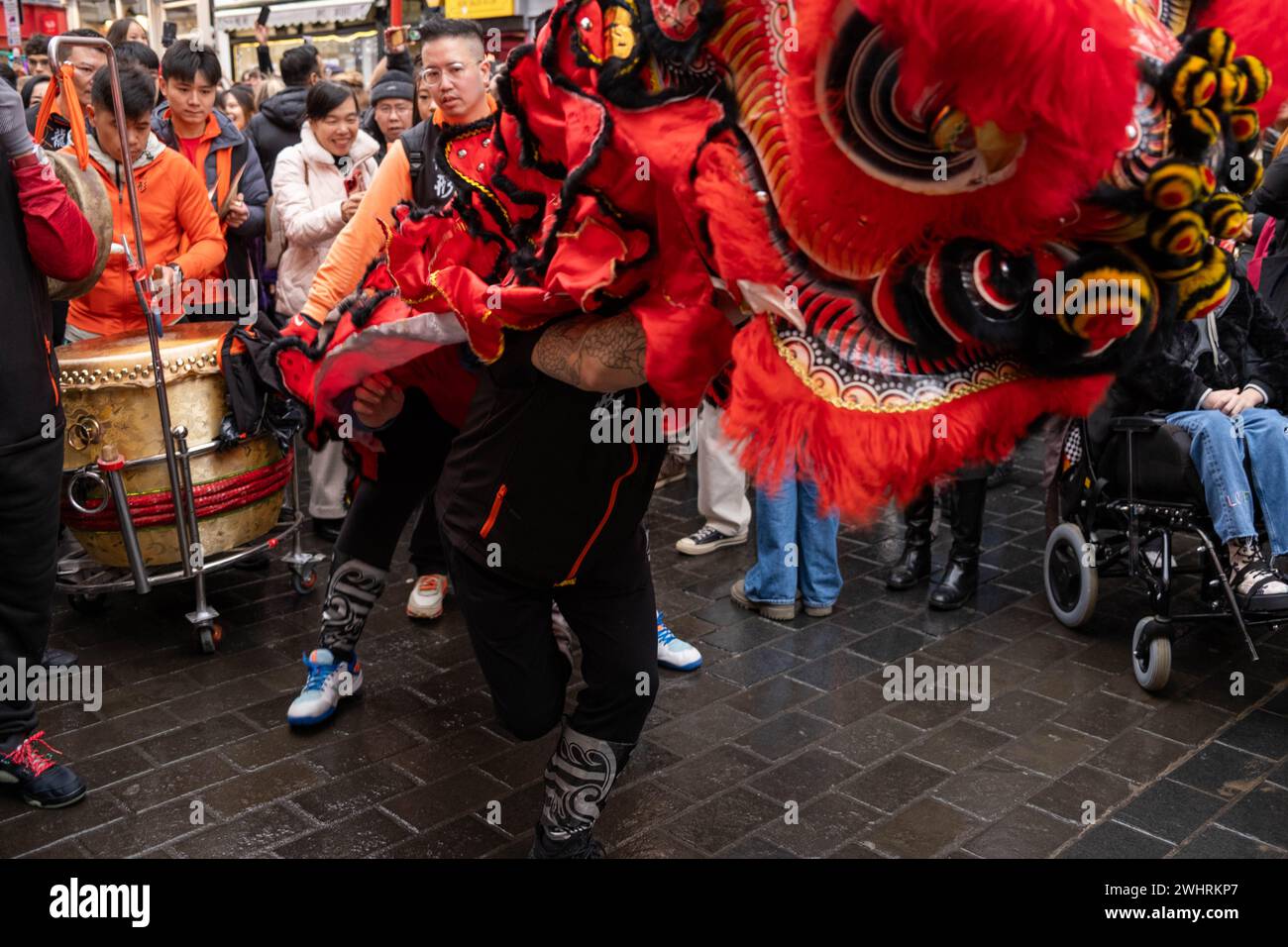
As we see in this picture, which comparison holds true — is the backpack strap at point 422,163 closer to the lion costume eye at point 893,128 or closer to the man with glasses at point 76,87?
the man with glasses at point 76,87

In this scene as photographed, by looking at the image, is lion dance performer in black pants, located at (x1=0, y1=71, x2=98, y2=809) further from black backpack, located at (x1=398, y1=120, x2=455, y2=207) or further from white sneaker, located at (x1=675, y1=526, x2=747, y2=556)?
white sneaker, located at (x1=675, y1=526, x2=747, y2=556)

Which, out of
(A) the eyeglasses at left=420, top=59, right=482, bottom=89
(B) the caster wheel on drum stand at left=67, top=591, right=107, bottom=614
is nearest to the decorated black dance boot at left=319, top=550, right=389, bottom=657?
(B) the caster wheel on drum stand at left=67, top=591, right=107, bottom=614

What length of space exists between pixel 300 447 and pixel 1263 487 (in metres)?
5.30

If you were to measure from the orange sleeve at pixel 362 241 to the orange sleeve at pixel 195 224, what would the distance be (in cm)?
154

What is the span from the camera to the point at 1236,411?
4648 mm

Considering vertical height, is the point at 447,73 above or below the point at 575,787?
above

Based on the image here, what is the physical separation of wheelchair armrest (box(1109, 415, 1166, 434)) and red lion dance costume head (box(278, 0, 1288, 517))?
2.81 m

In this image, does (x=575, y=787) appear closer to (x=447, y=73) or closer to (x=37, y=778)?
(x=37, y=778)

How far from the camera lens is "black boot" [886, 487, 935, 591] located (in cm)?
548

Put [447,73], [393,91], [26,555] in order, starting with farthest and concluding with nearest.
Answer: [393,91]
[447,73]
[26,555]

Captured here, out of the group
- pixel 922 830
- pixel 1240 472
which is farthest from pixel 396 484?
pixel 1240 472

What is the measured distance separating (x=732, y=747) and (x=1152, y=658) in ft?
5.26

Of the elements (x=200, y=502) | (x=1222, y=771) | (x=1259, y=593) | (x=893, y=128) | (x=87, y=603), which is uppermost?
(x=893, y=128)
